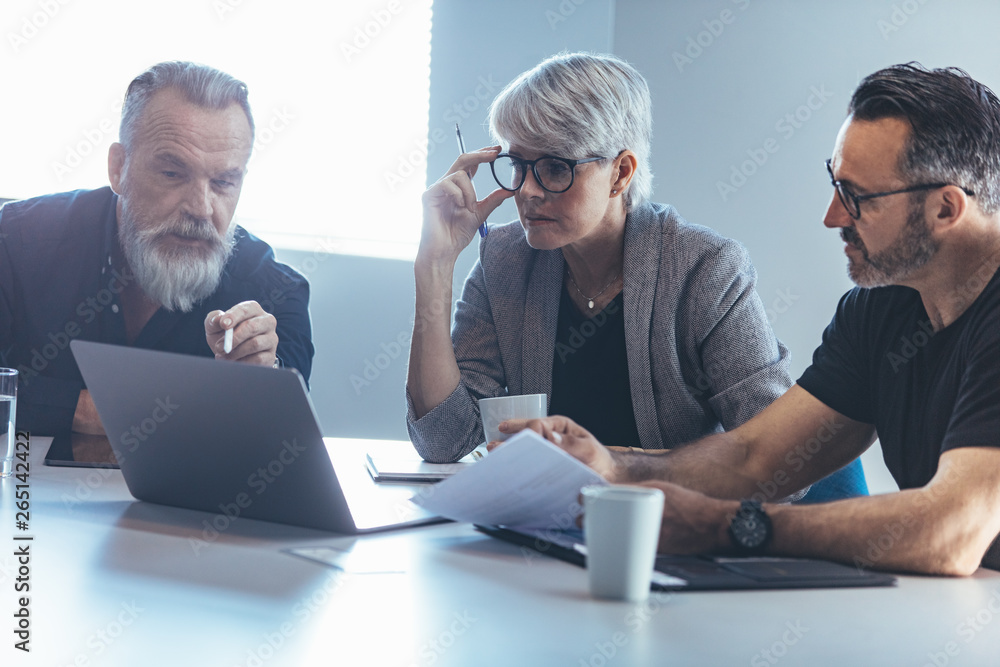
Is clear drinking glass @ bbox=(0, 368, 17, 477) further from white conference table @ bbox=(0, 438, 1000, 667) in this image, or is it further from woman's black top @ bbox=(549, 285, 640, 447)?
woman's black top @ bbox=(549, 285, 640, 447)

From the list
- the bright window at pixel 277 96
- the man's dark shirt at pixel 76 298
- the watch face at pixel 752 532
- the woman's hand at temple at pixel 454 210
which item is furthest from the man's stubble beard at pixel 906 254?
the bright window at pixel 277 96

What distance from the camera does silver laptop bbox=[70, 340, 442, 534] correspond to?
2.93 feet

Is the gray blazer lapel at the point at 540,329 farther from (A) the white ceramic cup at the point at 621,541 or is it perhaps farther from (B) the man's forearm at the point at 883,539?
(A) the white ceramic cup at the point at 621,541

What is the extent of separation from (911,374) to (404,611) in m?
0.96

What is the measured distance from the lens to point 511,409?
133 centimetres

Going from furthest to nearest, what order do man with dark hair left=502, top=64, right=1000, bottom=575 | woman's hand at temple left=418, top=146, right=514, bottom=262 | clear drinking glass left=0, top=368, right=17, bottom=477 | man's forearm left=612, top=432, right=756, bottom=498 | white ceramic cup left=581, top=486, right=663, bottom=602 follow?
woman's hand at temple left=418, top=146, right=514, bottom=262
man's forearm left=612, top=432, right=756, bottom=498
clear drinking glass left=0, top=368, right=17, bottom=477
man with dark hair left=502, top=64, right=1000, bottom=575
white ceramic cup left=581, top=486, right=663, bottom=602

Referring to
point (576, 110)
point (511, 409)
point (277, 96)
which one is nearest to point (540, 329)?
point (576, 110)

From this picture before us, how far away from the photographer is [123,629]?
0.62 metres

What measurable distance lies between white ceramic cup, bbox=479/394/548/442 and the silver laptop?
28 cm

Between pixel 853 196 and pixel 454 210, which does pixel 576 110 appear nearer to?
pixel 454 210

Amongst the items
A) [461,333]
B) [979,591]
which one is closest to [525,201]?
[461,333]

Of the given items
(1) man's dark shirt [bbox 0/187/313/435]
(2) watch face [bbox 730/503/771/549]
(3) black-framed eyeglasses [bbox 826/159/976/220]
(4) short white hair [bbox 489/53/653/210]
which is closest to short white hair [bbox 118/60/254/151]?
(1) man's dark shirt [bbox 0/187/313/435]

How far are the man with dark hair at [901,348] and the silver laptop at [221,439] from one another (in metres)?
0.34

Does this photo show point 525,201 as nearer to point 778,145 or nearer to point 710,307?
point 710,307
